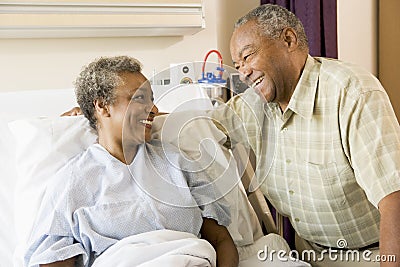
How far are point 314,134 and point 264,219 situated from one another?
0.38 meters

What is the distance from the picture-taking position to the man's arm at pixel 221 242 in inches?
58.9

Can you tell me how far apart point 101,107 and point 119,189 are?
24cm

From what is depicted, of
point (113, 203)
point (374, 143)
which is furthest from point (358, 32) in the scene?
→ point (113, 203)

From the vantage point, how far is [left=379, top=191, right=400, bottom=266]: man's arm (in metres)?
1.38

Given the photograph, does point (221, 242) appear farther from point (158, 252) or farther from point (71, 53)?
point (71, 53)

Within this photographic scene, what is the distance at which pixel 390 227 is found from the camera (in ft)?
4.56

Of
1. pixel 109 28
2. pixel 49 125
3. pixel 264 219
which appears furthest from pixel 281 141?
pixel 109 28

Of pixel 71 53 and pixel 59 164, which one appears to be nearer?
pixel 59 164

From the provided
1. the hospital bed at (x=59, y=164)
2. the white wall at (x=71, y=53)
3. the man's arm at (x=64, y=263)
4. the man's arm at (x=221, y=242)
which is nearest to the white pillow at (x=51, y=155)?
the hospital bed at (x=59, y=164)

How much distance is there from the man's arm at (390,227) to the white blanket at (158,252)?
41 centimetres

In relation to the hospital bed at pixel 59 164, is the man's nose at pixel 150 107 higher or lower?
higher

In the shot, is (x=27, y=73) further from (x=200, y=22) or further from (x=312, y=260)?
(x=312, y=260)

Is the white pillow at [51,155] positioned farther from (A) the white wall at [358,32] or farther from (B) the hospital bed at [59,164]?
(A) the white wall at [358,32]

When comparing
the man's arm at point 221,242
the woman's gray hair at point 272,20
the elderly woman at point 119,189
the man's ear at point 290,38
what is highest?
the woman's gray hair at point 272,20
